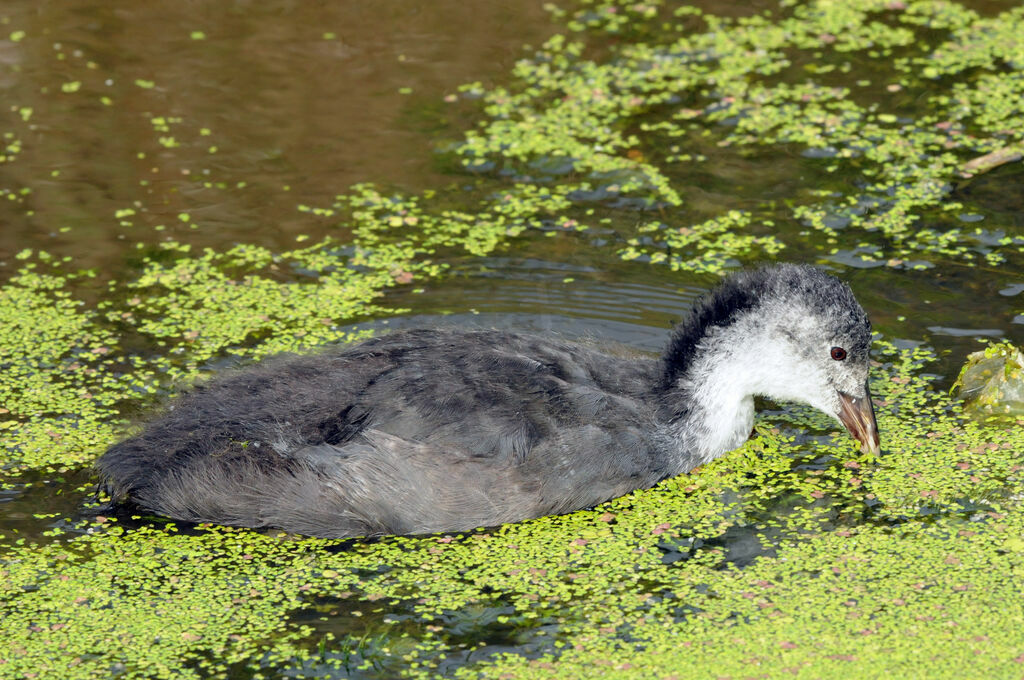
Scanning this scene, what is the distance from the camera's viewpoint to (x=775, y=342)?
20.3 feet

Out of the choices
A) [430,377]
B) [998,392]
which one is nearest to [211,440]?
[430,377]

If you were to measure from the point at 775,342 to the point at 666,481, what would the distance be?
0.73m

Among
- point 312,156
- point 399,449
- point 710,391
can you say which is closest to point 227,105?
point 312,156

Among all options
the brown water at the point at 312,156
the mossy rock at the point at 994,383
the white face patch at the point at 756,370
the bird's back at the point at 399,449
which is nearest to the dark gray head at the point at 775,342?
the white face patch at the point at 756,370

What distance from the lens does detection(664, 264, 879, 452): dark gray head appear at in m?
6.15

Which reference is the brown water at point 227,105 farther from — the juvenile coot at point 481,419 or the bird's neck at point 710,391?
the bird's neck at point 710,391

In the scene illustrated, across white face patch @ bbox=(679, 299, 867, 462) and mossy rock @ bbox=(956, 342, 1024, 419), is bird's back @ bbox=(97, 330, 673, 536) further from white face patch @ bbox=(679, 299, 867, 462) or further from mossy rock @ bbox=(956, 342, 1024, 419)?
mossy rock @ bbox=(956, 342, 1024, 419)

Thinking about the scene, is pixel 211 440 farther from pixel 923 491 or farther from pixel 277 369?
pixel 923 491

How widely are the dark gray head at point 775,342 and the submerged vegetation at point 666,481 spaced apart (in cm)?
34

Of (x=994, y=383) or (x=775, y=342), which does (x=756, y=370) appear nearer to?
(x=775, y=342)

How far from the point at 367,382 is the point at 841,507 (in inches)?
77.6

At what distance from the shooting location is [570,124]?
30.4 feet

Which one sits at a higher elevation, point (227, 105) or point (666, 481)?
point (227, 105)

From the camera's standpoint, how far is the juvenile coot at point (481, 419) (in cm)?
584
